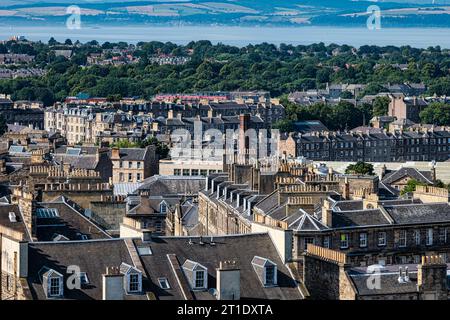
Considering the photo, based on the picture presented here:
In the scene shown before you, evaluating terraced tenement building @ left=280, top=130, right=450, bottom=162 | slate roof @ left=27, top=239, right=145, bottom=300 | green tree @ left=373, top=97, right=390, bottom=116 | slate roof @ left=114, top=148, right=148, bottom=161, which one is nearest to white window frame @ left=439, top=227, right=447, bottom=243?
slate roof @ left=27, top=239, right=145, bottom=300

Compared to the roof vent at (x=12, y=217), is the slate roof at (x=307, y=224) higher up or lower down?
higher up

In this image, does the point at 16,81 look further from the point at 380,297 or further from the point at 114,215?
the point at 380,297

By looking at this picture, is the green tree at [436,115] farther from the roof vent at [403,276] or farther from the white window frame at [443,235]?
the roof vent at [403,276]

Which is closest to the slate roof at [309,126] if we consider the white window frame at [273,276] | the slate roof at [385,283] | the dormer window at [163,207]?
the dormer window at [163,207]

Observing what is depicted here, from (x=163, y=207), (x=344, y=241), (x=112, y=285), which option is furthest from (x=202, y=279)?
(x=163, y=207)

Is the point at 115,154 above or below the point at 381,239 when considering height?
below

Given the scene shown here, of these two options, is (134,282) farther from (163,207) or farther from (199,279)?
(163,207)

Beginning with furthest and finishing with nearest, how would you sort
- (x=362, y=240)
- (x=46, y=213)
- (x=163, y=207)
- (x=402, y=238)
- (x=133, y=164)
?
(x=133, y=164) → (x=163, y=207) → (x=46, y=213) → (x=402, y=238) → (x=362, y=240)
